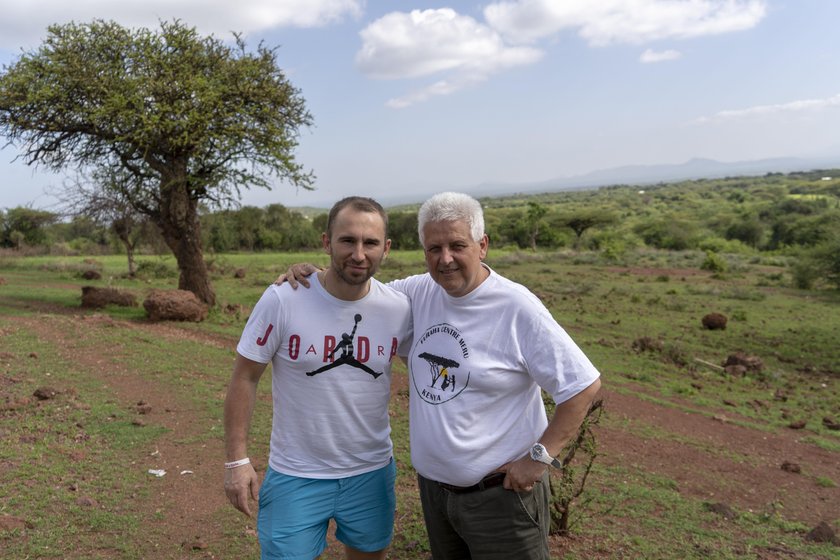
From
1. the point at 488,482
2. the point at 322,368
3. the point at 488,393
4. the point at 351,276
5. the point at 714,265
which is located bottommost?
the point at 714,265

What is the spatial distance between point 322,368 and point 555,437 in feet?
3.32

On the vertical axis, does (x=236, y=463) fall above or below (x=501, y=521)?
above

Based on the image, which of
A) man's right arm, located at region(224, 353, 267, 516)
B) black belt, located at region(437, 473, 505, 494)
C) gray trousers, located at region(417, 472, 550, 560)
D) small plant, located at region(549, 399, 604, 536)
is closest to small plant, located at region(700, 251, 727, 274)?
small plant, located at region(549, 399, 604, 536)

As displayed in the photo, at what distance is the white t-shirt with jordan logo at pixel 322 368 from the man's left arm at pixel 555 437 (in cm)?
70

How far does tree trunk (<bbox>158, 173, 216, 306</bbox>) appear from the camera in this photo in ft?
48.3

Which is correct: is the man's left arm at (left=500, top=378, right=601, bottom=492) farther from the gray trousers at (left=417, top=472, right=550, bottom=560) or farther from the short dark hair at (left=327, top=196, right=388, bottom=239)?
the short dark hair at (left=327, top=196, right=388, bottom=239)

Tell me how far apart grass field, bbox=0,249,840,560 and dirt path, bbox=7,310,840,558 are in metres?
0.04

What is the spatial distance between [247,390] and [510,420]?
115 centimetres

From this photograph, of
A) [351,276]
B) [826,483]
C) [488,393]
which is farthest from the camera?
[826,483]

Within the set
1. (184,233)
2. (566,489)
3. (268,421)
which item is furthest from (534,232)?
(566,489)

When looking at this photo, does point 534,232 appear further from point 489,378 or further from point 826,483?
point 489,378

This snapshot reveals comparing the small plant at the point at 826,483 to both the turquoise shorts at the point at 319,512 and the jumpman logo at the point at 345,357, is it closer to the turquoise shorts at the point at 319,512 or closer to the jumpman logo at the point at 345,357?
the turquoise shorts at the point at 319,512

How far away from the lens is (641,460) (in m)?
7.26

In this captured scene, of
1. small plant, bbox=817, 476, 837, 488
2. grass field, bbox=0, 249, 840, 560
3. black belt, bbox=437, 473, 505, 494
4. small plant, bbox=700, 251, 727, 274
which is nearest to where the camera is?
→ black belt, bbox=437, 473, 505, 494
